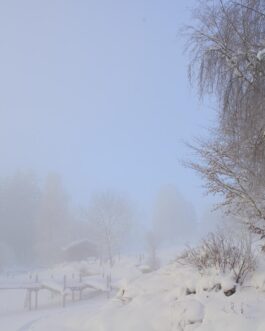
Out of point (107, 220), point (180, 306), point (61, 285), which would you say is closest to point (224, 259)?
point (180, 306)

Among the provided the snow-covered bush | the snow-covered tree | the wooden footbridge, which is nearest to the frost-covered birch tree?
the snow-covered bush

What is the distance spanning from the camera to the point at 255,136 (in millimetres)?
7461

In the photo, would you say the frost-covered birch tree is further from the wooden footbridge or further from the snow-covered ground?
the wooden footbridge

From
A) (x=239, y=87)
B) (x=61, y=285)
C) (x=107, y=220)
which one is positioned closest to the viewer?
(x=239, y=87)

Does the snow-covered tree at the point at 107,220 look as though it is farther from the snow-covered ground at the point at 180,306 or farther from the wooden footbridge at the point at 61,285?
the snow-covered ground at the point at 180,306

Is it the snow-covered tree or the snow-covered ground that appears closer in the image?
the snow-covered ground

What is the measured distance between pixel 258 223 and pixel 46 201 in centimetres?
4970

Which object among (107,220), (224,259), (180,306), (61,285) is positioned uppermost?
(107,220)

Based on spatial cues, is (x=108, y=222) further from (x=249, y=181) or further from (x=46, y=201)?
(x=249, y=181)

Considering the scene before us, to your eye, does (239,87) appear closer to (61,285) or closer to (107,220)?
(61,285)

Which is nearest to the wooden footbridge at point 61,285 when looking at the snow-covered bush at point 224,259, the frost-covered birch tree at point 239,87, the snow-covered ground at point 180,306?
the snow-covered ground at point 180,306

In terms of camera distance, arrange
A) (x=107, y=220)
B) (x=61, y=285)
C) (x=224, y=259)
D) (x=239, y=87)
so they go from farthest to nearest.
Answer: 1. (x=107, y=220)
2. (x=61, y=285)
3. (x=224, y=259)
4. (x=239, y=87)

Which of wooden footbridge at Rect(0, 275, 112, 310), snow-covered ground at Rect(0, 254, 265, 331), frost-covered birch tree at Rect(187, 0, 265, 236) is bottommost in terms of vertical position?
wooden footbridge at Rect(0, 275, 112, 310)

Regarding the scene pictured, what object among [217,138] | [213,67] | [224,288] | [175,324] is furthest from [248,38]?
[175,324]
